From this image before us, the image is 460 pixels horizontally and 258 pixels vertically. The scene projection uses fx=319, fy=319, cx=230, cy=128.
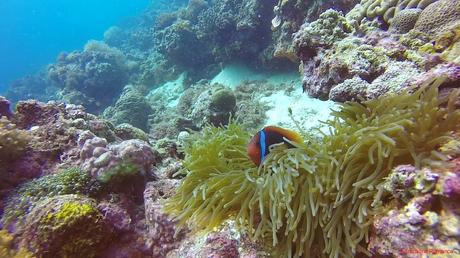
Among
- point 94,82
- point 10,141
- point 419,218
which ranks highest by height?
point 94,82

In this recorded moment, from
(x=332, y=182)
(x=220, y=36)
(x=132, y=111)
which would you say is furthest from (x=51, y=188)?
(x=220, y=36)

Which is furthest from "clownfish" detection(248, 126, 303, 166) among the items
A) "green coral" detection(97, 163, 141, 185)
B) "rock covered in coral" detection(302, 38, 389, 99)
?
"green coral" detection(97, 163, 141, 185)

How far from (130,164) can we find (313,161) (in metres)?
1.86

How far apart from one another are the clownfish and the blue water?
134ft

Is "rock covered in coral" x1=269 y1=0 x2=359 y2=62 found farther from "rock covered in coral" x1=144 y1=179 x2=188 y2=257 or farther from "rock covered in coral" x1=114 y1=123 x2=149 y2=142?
"rock covered in coral" x1=144 y1=179 x2=188 y2=257

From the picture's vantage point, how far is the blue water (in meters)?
40.8

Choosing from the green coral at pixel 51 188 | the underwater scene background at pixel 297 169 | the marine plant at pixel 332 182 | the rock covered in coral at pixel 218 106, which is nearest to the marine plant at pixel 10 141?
the underwater scene background at pixel 297 169

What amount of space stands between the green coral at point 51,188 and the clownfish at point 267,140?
164 centimetres

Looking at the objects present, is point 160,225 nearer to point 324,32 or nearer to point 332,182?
point 332,182

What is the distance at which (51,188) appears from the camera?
10.1ft

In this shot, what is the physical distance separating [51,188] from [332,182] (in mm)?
2607

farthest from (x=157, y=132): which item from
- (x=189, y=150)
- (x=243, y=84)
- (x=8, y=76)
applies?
(x=8, y=76)

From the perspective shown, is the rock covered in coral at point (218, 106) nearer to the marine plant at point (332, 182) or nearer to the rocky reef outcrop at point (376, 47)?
the rocky reef outcrop at point (376, 47)

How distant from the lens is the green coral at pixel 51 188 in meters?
2.96
